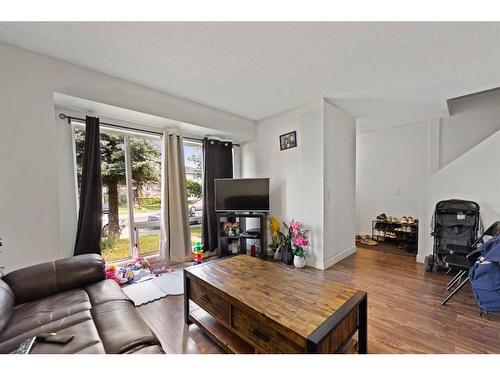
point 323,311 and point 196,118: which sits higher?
point 196,118

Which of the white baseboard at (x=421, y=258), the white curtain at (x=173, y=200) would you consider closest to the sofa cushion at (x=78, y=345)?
the white curtain at (x=173, y=200)

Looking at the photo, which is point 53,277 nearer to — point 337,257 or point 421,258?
point 337,257

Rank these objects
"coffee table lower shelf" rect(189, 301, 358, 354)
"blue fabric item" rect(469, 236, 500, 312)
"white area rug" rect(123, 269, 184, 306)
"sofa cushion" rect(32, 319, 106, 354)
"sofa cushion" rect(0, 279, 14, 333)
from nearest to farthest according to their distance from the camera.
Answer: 1. "sofa cushion" rect(32, 319, 106, 354)
2. "sofa cushion" rect(0, 279, 14, 333)
3. "coffee table lower shelf" rect(189, 301, 358, 354)
4. "blue fabric item" rect(469, 236, 500, 312)
5. "white area rug" rect(123, 269, 184, 306)

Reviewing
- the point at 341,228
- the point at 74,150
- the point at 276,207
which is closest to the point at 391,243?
the point at 341,228

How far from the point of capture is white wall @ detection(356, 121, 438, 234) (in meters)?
3.88

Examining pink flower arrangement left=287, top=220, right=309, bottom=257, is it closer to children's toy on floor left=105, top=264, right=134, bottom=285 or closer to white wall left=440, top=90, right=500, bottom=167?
children's toy on floor left=105, top=264, right=134, bottom=285

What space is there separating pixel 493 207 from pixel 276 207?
9.07 feet

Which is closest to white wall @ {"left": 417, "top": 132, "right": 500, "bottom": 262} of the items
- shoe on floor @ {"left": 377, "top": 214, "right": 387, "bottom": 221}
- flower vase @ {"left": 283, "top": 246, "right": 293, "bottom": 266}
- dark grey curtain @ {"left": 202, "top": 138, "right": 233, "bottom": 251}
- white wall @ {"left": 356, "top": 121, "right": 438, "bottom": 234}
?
white wall @ {"left": 356, "top": 121, "right": 438, "bottom": 234}

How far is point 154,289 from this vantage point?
95.0 inches

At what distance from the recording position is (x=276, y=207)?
359 centimetres

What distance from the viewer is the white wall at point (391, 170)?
388 cm

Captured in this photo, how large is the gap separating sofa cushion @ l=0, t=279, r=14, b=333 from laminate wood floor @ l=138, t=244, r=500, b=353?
93cm

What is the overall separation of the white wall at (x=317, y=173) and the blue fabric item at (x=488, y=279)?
4.86 feet
